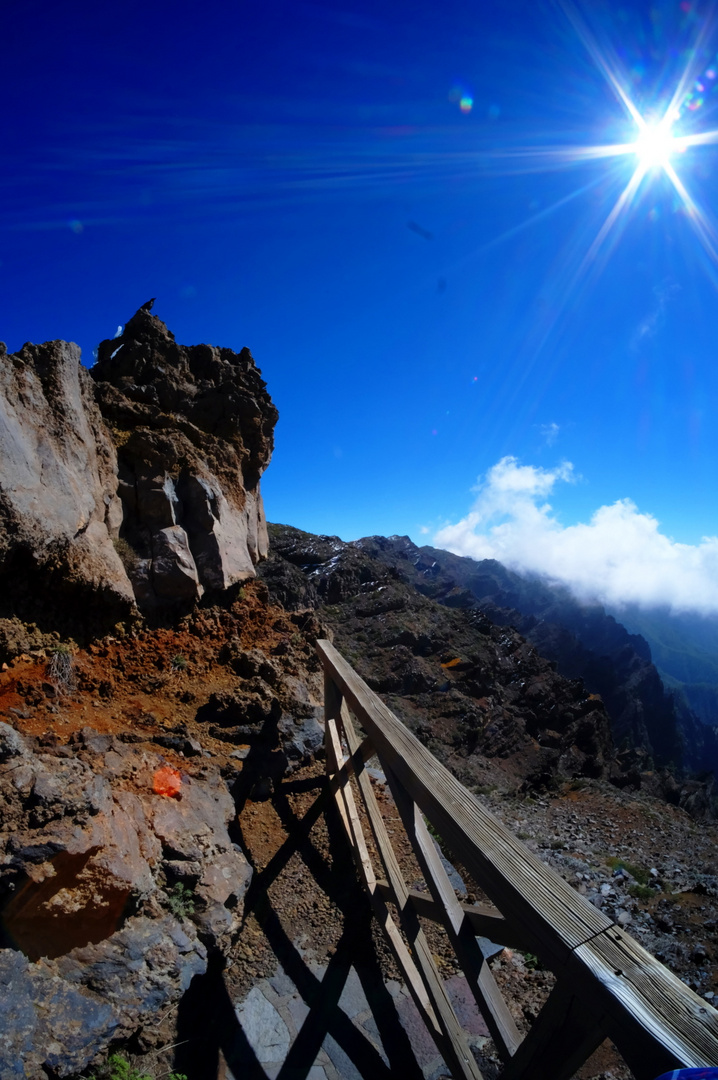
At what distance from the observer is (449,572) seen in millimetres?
105125

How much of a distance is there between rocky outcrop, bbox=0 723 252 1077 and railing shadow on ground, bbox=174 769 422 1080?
33 cm

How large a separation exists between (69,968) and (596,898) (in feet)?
23.7

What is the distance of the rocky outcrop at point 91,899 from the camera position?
2.53m

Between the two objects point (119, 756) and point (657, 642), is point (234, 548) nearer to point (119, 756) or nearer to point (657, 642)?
point (119, 756)

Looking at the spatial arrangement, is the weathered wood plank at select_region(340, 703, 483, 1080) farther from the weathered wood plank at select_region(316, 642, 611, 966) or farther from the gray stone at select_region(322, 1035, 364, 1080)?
the weathered wood plank at select_region(316, 642, 611, 966)

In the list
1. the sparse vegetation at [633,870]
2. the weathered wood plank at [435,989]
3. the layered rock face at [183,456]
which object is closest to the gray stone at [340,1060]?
the weathered wood plank at [435,989]

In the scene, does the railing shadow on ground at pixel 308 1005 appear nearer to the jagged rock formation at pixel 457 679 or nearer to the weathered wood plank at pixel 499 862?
the weathered wood plank at pixel 499 862

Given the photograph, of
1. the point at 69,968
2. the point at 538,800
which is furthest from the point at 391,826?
the point at 538,800

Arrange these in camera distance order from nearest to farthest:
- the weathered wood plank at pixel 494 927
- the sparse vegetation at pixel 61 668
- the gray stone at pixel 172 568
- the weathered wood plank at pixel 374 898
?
1. the weathered wood plank at pixel 494 927
2. the weathered wood plank at pixel 374 898
3. the sparse vegetation at pixel 61 668
4. the gray stone at pixel 172 568

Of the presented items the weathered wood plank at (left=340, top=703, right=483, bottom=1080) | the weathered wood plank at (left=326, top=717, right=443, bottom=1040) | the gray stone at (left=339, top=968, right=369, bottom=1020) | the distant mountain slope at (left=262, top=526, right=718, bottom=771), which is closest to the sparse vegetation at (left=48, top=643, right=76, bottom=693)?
the weathered wood plank at (left=326, top=717, right=443, bottom=1040)

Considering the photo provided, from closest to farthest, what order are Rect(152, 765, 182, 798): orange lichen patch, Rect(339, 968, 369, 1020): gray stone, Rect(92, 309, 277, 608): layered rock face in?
Rect(339, 968, 369, 1020): gray stone
Rect(152, 765, 182, 798): orange lichen patch
Rect(92, 309, 277, 608): layered rock face

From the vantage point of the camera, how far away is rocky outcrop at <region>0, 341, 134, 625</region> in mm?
5395

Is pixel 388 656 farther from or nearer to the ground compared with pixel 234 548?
nearer to the ground

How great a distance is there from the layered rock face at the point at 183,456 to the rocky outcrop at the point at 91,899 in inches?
156
